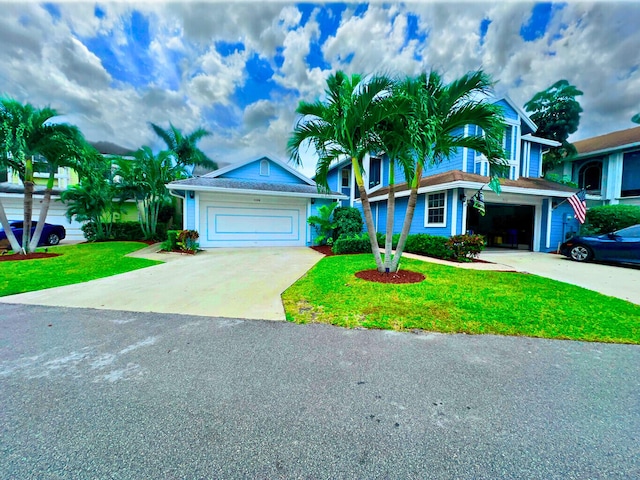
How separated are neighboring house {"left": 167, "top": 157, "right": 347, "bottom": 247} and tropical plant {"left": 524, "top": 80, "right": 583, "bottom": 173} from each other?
55.8 feet

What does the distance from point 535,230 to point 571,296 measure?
9.48 meters

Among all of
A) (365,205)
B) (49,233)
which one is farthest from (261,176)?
(49,233)

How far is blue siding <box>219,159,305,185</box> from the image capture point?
14.1 m

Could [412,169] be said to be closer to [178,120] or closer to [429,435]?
[429,435]

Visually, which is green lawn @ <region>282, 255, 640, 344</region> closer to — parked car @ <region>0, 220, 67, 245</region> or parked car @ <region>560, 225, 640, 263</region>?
parked car @ <region>560, 225, 640, 263</region>

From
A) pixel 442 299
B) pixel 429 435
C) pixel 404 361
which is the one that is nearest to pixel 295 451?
pixel 429 435

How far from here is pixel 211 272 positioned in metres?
7.21

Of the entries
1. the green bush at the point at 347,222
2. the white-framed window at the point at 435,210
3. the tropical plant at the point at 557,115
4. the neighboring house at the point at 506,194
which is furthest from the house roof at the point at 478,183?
the tropical plant at the point at 557,115

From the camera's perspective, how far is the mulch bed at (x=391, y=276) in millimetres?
6051

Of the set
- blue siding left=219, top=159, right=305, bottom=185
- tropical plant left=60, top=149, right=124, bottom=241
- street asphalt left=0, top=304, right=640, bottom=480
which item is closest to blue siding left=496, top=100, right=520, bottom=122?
blue siding left=219, top=159, right=305, bottom=185

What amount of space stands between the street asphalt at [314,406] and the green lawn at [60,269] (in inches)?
132

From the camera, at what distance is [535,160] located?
13758mm

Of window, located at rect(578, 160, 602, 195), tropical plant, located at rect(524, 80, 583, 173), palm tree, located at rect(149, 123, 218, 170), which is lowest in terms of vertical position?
window, located at rect(578, 160, 602, 195)

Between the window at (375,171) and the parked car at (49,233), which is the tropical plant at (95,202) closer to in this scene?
the parked car at (49,233)
